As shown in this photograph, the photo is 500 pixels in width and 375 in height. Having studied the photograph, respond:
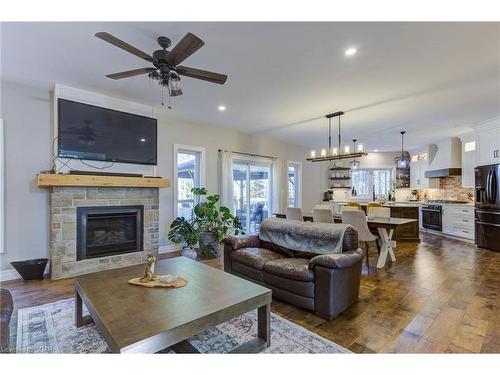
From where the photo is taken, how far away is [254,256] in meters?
3.13

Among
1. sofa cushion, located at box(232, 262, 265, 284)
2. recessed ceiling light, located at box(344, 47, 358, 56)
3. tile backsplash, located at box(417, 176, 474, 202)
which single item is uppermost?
recessed ceiling light, located at box(344, 47, 358, 56)

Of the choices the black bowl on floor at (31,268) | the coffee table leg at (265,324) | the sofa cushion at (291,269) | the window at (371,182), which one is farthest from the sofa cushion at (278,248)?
the window at (371,182)

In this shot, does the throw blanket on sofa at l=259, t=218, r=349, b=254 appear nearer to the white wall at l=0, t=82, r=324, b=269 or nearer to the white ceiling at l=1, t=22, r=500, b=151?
the white ceiling at l=1, t=22, r=500, b=151

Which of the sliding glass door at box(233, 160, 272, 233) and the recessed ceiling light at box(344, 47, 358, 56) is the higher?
the recessed ceiling light at box(344, 47, 358, 56)

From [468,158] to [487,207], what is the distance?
153 centimetres

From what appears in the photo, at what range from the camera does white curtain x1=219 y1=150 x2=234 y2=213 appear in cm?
571

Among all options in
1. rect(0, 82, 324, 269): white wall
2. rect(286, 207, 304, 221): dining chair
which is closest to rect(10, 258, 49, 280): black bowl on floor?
rect(0, 82, 324, 269): white wall

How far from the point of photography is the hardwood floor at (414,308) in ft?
6.72

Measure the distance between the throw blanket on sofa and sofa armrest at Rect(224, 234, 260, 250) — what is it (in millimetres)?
111

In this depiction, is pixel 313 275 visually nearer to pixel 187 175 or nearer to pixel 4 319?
pixel 4 319
